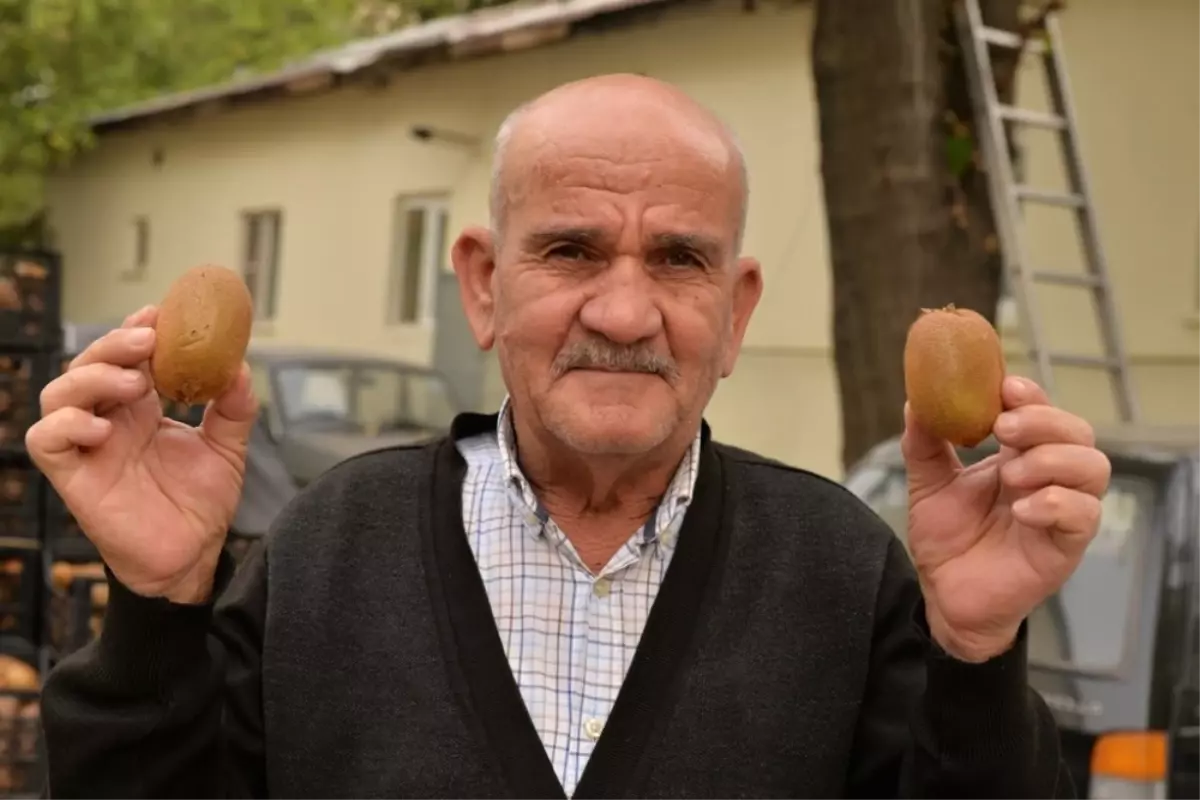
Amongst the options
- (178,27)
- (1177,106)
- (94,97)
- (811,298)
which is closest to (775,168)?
(811,298)

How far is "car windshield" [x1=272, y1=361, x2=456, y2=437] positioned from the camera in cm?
953

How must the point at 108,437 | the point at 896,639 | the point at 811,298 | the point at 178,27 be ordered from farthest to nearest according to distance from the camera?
the point at 178,27 < the point at 811,298 < the point at 896,639 < the point at 108,437

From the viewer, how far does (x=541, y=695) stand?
1.97 m

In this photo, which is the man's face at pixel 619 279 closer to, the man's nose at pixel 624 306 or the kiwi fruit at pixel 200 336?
the man's nose at pixel 624 306

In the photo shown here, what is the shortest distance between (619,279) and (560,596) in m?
0.42

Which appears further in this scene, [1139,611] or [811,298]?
[811,298]

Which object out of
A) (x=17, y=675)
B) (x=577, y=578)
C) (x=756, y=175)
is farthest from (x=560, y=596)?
(x=756, y=175)

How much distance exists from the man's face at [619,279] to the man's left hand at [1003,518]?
0.98 ft

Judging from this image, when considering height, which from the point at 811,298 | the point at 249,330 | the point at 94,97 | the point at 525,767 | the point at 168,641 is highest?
the point at 94,97

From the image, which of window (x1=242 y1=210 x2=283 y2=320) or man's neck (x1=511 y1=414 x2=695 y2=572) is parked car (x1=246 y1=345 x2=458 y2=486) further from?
man's neck (x1=511 y1=414 x2=695 y2=572)

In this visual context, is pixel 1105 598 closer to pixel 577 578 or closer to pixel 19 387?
pixel 577 578

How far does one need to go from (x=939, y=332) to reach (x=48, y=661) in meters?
3.69

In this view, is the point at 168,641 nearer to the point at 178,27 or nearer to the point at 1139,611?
the point at 1139,611

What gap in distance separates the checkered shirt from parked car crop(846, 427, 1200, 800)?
1.98 meters
